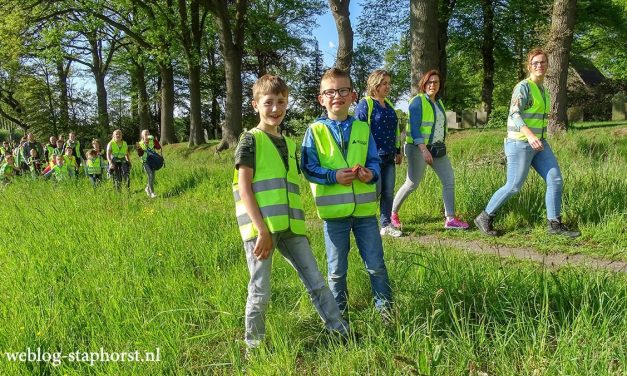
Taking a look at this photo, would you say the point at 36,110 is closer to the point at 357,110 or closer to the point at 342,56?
the point at 342,56

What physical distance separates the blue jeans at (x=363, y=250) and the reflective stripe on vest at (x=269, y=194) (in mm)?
351

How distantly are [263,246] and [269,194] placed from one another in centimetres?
29

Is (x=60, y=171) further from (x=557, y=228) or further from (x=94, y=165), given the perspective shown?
(x=557, y=228)

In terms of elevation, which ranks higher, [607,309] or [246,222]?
[246,222]

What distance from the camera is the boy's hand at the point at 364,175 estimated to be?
280 cm

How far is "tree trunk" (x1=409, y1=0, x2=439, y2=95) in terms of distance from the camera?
396 inches

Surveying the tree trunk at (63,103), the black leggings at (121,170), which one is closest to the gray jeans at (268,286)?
the black leggings at (121,170)

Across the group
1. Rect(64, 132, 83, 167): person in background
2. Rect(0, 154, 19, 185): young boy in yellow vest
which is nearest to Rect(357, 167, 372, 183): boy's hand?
Rect(0, 154, 19, 185): young boy in yellow vest

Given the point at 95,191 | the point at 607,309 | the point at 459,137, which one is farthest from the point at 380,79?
the point at 459,137

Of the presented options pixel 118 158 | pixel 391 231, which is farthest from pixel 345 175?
pixel 118 158

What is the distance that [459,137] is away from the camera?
1425cm

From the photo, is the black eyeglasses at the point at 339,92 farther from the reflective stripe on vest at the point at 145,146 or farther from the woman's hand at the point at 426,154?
the reflective stripe on vest at the point at 145,146

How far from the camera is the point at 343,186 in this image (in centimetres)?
289

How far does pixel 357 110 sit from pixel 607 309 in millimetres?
3120
